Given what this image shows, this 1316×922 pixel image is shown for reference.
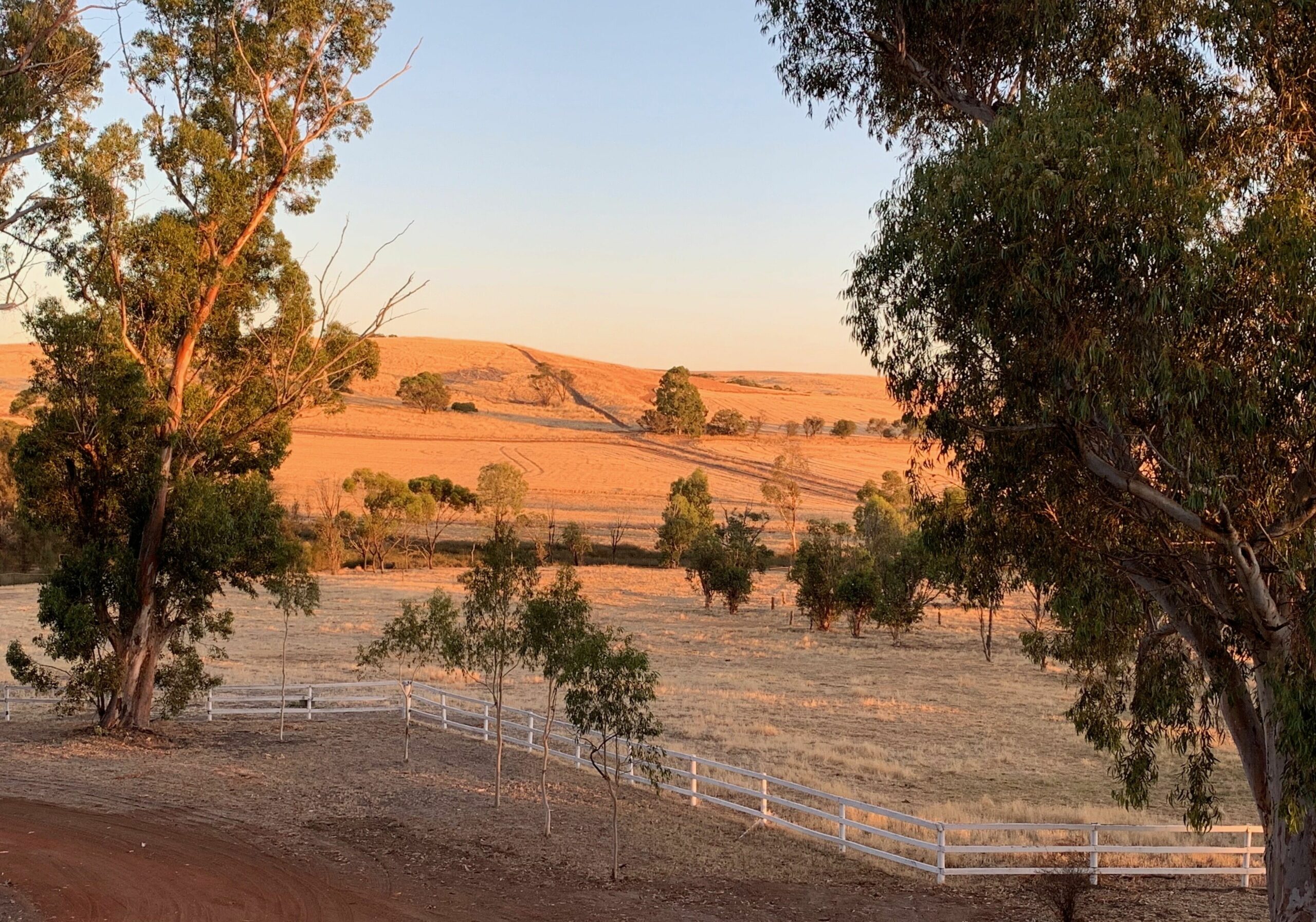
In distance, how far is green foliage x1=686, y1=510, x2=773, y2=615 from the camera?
58.2 meters

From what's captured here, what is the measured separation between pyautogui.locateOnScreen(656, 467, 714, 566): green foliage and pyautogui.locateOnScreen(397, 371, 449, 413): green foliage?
70009 millimetres

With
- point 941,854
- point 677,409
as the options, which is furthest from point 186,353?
point 677,409

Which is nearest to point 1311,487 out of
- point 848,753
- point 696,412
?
point 848,753

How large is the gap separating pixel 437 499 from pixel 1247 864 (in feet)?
226

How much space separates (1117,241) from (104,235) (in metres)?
21.7

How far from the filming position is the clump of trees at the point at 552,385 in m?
167

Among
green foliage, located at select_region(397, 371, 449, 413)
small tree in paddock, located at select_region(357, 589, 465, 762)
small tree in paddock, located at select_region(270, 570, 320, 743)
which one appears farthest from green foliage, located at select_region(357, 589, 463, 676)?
green foliage, located at select_region(397, 371, 449, 413)

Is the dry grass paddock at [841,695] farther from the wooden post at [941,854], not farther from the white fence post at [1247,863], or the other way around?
the wooden post at [941,854]

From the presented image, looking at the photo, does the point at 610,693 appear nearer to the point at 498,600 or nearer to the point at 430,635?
the point at 498,600

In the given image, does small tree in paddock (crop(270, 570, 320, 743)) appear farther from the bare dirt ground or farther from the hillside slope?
the hillside slope

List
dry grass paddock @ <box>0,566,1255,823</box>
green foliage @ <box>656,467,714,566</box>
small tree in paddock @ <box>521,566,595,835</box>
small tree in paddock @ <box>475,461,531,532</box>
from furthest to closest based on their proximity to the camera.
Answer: small tree in paddock @ <box>475,461,531,532</box> < green foliage @ <box>656,467,714,566</box> < dry grass paddock @ <box>0,566,1255,823</box> < small tree in paddock @ <box>521,566,595,835</box>

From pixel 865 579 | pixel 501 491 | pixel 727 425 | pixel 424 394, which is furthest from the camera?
pixel 424 394

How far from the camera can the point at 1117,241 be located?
37.3 feet

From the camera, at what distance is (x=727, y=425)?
143625mm
